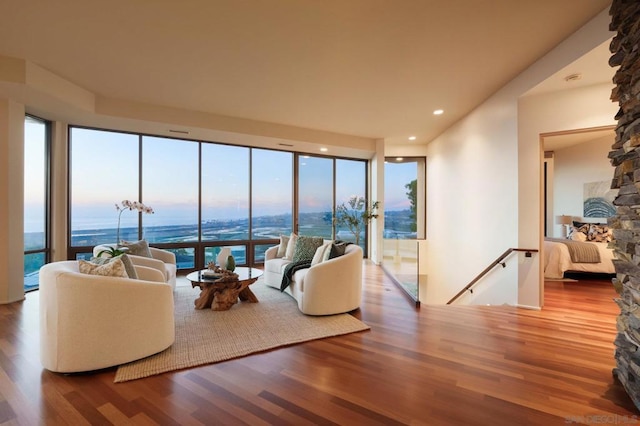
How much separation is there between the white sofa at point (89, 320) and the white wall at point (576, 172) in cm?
839

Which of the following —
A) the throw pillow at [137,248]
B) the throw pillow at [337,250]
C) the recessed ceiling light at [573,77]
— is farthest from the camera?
the throw pillow at [137,248]

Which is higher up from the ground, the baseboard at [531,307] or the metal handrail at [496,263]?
the metal handrail at [496,263]

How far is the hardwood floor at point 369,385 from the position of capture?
176cm

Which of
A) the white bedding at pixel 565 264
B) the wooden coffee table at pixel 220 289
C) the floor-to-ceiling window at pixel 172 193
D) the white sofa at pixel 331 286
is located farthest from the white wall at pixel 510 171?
the floor-to-ceiling window at pixel 172 193

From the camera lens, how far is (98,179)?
17.2 feet

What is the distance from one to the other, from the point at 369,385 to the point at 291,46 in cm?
330

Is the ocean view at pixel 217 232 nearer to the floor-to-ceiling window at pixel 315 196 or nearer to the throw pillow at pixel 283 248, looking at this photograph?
the floor-to-ceiling window at pixel 315 196

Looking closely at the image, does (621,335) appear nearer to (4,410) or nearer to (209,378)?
(209,378)

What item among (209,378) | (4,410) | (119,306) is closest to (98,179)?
(119,306)

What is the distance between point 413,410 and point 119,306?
229 cm

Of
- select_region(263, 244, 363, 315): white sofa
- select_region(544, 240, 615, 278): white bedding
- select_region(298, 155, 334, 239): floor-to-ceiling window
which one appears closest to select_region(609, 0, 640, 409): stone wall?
select_region(263, 244, 363, 315): white sofa

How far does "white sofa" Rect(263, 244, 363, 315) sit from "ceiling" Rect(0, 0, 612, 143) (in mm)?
2404

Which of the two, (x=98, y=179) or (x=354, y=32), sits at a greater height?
(x=354, y=32)

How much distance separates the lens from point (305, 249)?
4.44 metres
